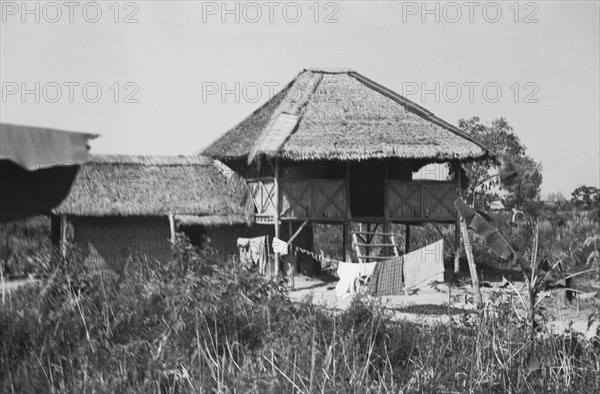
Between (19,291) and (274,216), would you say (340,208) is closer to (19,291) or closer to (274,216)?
(274,216)

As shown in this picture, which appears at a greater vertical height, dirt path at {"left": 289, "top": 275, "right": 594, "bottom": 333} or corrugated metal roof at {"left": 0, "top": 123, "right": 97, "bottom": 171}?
corrugated metal roof at {"left": 0, "top": 123, "right": 97, "bottom": 171}

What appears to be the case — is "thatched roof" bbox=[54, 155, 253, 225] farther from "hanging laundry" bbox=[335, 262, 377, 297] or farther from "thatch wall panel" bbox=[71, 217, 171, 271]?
"hanging laundry" bbox=[335, 262, 377, 297]

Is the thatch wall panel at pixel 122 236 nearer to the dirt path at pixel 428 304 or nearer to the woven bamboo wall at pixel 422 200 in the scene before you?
the dirt path at pixel 428 304

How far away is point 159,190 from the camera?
17359mm

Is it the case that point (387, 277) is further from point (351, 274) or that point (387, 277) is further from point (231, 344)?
point (231, 344)

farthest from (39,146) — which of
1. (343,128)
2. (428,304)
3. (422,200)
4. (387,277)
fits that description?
(422,200)

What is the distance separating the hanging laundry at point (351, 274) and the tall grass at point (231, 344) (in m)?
4.78

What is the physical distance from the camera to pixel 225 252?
56.9ft

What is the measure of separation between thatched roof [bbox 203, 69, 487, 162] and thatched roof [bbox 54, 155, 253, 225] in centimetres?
69

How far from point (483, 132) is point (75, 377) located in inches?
768

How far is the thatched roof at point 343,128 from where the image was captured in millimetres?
15086

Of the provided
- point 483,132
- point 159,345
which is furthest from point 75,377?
point 483,132

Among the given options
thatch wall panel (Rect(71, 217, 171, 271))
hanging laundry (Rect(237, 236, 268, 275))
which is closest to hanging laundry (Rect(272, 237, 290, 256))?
hanging laundry (Rect(237, 236, 268, 275))

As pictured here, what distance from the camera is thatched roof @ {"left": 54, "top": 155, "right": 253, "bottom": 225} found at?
54.0 feet
